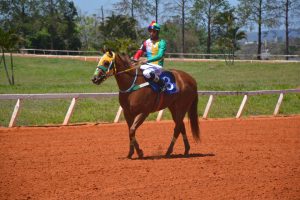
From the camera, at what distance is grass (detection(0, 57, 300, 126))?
20672 mm

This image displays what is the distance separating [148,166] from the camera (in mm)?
Result: 9656

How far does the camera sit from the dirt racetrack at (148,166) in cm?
749

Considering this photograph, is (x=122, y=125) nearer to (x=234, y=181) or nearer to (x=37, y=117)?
(x=37, y=117)

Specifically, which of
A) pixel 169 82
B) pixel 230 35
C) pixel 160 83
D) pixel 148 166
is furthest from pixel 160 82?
pixel 230 35

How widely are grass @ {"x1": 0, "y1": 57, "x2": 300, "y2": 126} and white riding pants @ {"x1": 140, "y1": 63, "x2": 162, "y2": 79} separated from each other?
335 inches

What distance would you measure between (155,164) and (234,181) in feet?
6.98

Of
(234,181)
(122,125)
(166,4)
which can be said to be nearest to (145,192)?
(234,181)

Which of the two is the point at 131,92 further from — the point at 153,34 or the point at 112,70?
the point at 153,34

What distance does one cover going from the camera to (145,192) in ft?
24.4

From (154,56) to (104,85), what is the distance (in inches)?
1160

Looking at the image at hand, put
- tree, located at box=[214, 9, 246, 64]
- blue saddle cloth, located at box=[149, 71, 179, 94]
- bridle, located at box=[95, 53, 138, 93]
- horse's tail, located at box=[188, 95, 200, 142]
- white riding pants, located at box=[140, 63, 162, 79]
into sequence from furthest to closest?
tree, located at box=[214, 9, 246, 64]
horse's tail, located at box=[188, 95, 200, 142]
blue saddle cloth, located at box=[149, 71, 179, 94]
white riding pants, located at box=[140, 63, 162, 79]
bridle, located at box=[95, 53, 138, 93]

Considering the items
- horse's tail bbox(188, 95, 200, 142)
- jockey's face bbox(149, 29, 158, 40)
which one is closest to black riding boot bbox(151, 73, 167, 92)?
jockey's face bbox(149, 29, 158, 40)

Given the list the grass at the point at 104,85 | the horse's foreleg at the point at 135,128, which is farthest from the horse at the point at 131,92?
the grass at the point at 104,85

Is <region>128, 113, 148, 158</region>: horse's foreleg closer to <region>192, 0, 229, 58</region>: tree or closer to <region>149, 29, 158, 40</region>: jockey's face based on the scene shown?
<region>149, 29, 158, 40</region>: jockey's face
